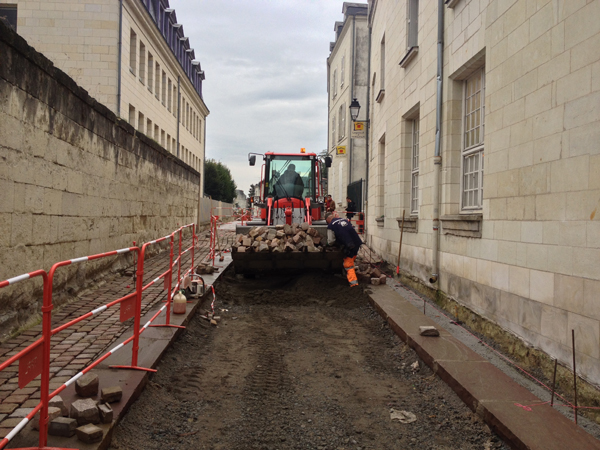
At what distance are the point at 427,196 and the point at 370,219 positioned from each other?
664 centimetres

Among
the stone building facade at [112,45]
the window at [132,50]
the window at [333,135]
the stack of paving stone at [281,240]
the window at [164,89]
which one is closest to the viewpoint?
the stack of paving stone at [281,240]

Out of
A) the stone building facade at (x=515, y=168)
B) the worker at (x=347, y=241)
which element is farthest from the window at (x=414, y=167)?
the worker at (x=347, y=241)

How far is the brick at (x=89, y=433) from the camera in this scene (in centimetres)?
310

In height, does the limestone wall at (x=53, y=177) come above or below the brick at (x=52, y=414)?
above

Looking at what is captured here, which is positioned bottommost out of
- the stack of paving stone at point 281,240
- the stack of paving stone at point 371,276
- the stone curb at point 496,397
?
the stone curb at point 496,397

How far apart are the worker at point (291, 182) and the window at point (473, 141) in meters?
6.13

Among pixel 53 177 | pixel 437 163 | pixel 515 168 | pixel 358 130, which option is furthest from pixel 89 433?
pixel 358 130

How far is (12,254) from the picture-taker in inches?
217

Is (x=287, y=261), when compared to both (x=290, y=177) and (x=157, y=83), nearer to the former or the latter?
(x=290, y=177)

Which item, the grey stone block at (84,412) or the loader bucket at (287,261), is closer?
the grey stone block at (84,412)

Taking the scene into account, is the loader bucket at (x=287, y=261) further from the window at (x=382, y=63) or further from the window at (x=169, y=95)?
the window at (x=169, y=95)

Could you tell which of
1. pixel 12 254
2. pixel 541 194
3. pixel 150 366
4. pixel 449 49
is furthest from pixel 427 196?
pixel 12 254

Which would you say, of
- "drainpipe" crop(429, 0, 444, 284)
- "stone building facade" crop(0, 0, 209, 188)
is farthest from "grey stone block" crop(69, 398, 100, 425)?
"stone building facade" crop(0, 0, 209, 188)

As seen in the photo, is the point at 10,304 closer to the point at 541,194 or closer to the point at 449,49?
the point at 541,194
